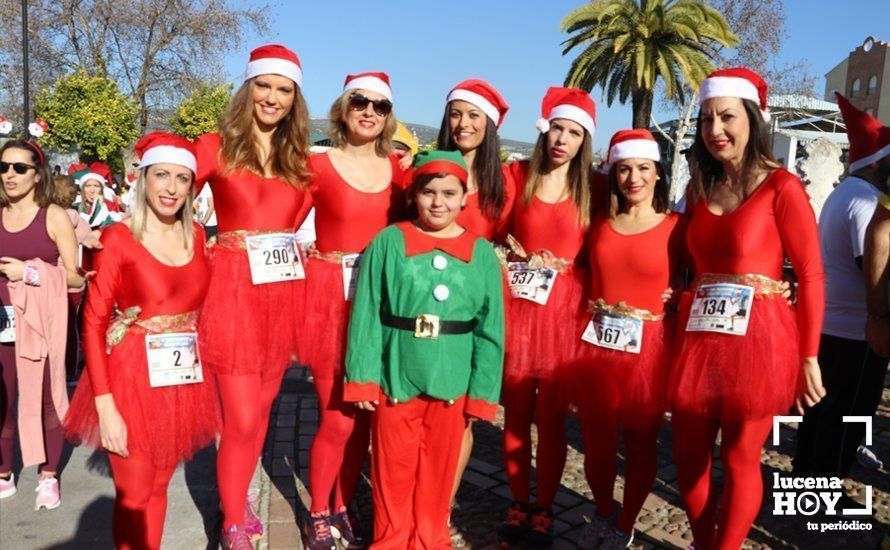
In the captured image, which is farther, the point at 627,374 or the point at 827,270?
the point at 827,270

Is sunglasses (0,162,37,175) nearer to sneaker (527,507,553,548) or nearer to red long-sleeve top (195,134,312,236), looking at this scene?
red long-sleeve top (195,134,312,236)

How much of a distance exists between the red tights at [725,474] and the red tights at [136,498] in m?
2.21

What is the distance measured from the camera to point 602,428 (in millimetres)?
3301

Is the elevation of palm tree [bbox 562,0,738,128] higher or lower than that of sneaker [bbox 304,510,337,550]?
higher

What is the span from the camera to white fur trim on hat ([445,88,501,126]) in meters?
3.57

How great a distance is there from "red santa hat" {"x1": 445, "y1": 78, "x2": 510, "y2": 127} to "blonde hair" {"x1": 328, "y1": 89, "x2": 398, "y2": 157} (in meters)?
0.36

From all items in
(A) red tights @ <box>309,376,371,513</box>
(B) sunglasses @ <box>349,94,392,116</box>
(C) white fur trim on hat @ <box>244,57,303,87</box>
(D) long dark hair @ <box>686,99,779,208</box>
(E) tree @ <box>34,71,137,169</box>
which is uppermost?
(E) tree @ <box>34,71,137,169</box>

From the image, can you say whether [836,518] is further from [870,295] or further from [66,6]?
[66,6]

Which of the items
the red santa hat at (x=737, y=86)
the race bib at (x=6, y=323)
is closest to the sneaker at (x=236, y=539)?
the race bib at (x=6, y=323)

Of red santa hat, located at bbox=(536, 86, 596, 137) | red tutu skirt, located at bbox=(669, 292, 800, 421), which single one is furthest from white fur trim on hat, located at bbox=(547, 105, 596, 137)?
red tutu skirt, located at bbox=(669, 292, 800, 421)

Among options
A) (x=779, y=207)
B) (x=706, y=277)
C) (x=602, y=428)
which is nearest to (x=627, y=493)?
(x=602, y=428)

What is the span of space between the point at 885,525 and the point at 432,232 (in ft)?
10.6

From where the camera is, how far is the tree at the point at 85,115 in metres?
28.0

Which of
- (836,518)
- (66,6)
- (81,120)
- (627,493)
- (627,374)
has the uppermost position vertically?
(66,6)
